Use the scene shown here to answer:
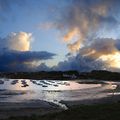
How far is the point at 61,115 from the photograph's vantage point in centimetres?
3759

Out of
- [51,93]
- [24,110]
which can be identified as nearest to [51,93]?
[51,93]

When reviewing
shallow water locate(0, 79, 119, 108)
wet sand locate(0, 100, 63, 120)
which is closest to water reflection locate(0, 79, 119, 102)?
shallow water locate(0, 79, 119, 108)

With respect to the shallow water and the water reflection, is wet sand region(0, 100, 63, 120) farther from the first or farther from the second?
the water reflection

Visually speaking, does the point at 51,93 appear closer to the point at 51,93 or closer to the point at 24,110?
the point at 51,93

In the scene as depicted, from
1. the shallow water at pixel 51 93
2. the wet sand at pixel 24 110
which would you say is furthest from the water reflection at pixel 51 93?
the wet sand at pixel 24 110

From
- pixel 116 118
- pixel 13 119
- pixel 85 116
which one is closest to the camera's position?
pixel 116 118

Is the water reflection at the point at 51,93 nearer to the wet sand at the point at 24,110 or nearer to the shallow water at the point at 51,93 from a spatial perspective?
the shallow water at the point at 51,93

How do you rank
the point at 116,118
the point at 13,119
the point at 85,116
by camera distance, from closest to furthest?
the point at 116,118 < the point at 85,116 < the point at 13,119

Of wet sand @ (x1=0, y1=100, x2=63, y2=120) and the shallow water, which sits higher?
the shallow water

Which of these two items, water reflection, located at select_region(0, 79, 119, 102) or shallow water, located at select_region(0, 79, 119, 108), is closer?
shallow water, located at select_region(0, 79, 119, 108)

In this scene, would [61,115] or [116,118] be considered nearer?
[116,118]

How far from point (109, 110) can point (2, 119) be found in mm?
11903

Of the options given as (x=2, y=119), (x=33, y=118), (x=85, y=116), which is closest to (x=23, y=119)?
(x=33, y=118)

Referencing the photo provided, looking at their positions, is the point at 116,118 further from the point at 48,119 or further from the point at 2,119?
the point at 2,119
